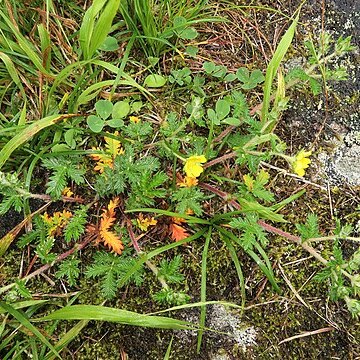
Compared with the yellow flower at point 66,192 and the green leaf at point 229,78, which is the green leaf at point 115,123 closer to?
the yellow flower at point 66,192

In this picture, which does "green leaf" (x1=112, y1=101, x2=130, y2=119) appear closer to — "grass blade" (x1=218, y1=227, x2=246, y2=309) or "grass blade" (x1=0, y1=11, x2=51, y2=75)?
"grass blade" (x1=0, y1=11, x2=51, y2=75)

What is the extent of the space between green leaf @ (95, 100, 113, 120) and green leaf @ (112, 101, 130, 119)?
3cm

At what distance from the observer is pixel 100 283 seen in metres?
2.29

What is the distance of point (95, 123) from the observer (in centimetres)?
237

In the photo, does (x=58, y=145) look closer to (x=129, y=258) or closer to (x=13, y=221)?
(x=13, y=221)

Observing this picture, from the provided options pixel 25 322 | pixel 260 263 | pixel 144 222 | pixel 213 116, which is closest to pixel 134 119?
pixel 213 116

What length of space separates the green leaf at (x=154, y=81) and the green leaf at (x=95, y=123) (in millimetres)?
325

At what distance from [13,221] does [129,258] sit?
58 centimetres

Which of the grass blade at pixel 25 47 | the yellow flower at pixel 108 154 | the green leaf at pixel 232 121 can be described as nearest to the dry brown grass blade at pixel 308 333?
the green leaf at pixel 232 121

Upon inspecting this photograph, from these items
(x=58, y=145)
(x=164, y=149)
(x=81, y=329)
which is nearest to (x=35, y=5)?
(x=58, y=145)

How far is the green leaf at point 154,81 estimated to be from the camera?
251 cm

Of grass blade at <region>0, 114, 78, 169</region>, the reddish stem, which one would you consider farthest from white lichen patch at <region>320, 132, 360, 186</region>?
grass blade at <region>0, 114, 78, 169</region>

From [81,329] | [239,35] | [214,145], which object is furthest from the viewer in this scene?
[239,35]

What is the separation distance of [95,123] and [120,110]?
146 mm
